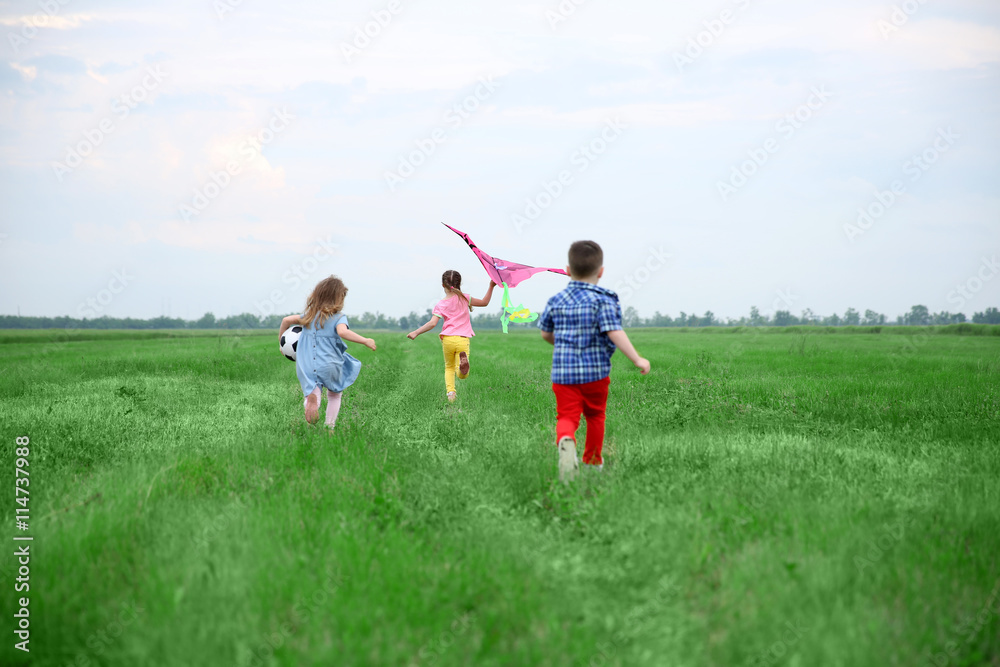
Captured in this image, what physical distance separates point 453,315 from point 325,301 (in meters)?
3.05

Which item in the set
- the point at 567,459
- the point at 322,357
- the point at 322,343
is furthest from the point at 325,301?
the point at 567,459

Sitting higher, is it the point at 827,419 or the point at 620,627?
the point at 827,419

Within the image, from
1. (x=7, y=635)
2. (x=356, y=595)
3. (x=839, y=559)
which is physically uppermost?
(x=839, y=559)

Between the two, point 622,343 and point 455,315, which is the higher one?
point 455,315

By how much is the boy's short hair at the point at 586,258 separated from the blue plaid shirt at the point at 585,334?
15 cm

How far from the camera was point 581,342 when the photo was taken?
5.36 metres

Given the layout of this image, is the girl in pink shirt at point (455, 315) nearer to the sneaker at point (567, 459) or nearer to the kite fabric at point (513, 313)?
the kite fabric at point (513, 313)

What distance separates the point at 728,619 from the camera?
314 cm

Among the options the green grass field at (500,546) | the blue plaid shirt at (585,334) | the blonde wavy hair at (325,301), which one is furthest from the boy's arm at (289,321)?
the blue plaid shirt at (585,334)

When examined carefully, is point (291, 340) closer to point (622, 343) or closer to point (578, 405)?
point (578, 405)

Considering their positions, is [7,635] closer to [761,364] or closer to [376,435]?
[376,435]

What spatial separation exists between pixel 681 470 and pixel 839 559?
77.0 inches

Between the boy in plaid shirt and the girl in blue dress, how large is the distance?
296cm

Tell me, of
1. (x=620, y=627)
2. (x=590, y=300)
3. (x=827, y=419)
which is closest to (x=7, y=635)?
(x=620, y=627)
